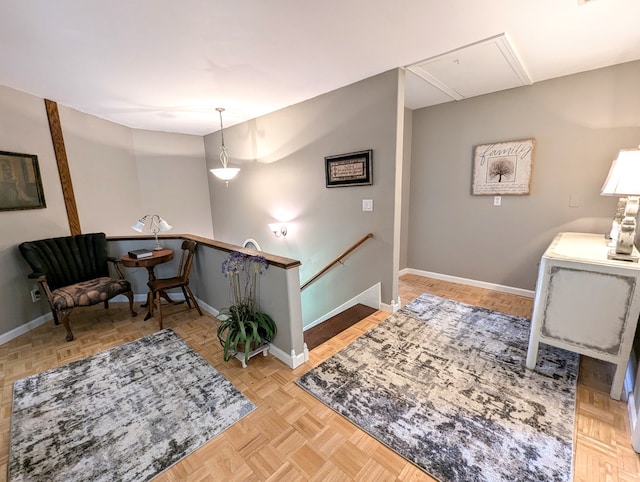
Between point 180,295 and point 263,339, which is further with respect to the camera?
point 180,295

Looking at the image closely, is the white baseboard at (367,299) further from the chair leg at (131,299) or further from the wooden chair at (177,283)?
the chair leg at (131,299)

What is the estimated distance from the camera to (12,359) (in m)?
2.41

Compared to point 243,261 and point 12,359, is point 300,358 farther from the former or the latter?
point 12,359

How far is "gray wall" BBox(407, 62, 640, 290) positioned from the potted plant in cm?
277

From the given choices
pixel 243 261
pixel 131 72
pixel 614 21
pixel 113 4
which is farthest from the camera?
pixel 131 72

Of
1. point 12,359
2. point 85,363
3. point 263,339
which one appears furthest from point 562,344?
point 12,359

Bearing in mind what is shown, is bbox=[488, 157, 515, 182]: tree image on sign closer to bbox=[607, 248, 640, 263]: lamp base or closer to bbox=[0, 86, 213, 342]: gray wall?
bbox=[607, 248, 640, 263]: lamp base

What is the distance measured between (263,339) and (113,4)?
7.91ft

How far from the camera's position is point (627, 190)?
1616 mm

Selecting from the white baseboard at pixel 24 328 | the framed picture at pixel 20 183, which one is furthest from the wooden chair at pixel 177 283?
the framed picture at pixel 20 183

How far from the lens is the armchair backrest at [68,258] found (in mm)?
2771

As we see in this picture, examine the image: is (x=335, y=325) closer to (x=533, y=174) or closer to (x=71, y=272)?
(x=533, y=174)

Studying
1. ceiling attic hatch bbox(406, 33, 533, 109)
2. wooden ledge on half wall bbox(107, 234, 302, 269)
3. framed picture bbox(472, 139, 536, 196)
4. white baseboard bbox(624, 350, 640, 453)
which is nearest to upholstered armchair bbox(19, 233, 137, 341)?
wooden ledge on half wall bbox(107, 234, 302, 269)

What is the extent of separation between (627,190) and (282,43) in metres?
2.44
